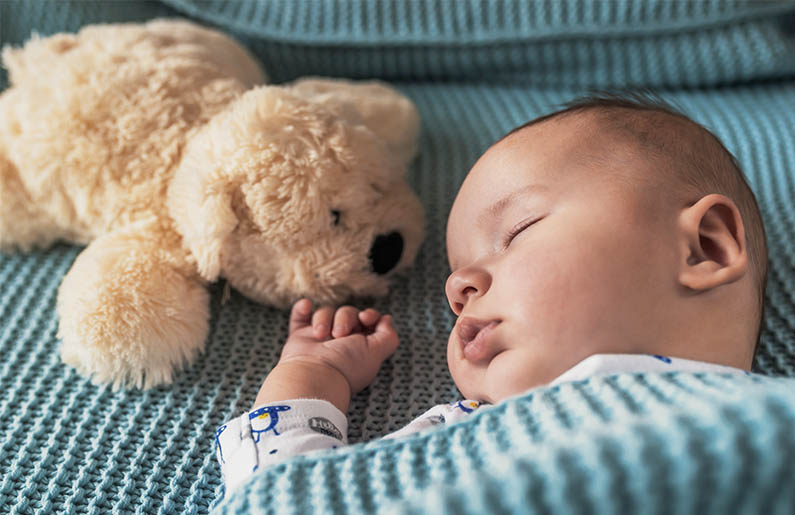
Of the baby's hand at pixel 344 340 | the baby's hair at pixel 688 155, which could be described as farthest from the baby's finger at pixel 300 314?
the baby's hair at pixel 688 155

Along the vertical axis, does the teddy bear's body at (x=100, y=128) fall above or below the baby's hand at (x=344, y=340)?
above

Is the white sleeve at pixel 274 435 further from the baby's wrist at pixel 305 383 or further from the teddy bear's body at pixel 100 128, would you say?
the teddy bear's body at pixel 100 128

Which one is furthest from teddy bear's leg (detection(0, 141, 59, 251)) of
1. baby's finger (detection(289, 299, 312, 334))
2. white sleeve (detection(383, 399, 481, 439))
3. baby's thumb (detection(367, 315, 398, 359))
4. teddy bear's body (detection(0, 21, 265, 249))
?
white sleeve (detection(383, 399, 481, 439))

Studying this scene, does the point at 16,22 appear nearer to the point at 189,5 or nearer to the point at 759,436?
the point at 189,5

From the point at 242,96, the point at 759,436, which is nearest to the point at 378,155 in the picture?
the point at 242,96

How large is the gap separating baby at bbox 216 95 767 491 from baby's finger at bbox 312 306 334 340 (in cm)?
4

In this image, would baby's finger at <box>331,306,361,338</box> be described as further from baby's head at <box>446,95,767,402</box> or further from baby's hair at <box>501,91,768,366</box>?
baby's hair at <box>501,91,768,366</box>

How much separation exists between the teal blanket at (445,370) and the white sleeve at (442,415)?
2.3 inches

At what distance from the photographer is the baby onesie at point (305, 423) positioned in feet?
1.98

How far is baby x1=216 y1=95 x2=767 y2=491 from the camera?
62cm

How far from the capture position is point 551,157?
0.72m

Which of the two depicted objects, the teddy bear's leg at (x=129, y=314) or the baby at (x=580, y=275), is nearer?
the baby at (x=580, y=275)

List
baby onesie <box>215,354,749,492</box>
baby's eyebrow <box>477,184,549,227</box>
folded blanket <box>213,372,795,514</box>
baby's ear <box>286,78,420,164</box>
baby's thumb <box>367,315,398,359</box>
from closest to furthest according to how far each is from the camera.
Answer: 1. folded blanket <box>213,372,795,514</box>
2. baby onesie <box>215,354,749,492</box>
3. baby's eyebrow <box>477,184,549,227</box>
4. baby's thumb <box>367,315,398,359</box>
5. baby's ear <box>286,78,420,164</box>

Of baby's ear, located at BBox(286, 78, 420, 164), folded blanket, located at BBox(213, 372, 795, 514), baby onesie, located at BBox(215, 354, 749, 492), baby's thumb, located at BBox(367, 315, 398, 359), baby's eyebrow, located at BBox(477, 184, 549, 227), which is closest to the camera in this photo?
folded blanket, located at BBox(213, 372, 795, 514)
